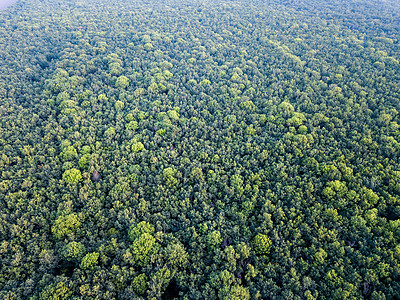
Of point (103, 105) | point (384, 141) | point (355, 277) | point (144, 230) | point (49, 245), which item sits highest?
point (384, 141)

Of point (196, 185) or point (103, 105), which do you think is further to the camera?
point (103, 105)

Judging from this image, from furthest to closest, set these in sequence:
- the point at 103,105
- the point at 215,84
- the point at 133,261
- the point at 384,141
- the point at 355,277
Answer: the point at 215,84, the point at 103,105, the point at 384,141, the point at 133,261, the point at 355,277

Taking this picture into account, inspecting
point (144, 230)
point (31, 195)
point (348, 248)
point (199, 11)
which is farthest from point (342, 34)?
point (31, 195)

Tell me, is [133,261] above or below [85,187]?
below

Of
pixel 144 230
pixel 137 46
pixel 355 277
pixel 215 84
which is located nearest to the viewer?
pixel 355 277

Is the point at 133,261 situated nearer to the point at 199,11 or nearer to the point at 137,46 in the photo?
the point at 137,46

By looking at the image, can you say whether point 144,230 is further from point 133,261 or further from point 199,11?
point 199,11
